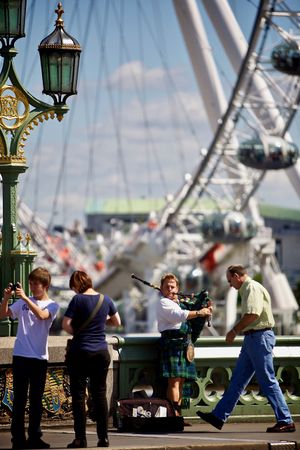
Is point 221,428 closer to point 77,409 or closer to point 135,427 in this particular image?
point 135,427

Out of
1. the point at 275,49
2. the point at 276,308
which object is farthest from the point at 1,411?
the point at 276,308

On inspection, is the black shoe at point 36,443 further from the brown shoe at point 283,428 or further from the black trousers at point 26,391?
the brown shoe at point 283,428

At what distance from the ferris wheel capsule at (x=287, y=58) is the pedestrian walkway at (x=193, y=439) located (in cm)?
4202

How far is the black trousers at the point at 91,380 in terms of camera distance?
16.3 metres

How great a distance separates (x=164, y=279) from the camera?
1822 centimetres

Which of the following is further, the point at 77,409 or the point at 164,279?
the point at 164,279

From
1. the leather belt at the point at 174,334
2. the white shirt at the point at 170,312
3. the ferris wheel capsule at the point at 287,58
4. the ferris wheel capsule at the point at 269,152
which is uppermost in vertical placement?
the ferris wheel capsule at the point at 287,58

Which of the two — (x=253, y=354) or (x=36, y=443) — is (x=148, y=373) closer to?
(x=253, y=354)

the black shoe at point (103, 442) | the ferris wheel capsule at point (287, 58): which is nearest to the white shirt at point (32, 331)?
the black shoe at point (103, 442)

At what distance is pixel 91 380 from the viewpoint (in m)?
16.4

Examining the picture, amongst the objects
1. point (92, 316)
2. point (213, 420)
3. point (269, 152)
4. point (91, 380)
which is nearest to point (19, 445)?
point (91, 380)

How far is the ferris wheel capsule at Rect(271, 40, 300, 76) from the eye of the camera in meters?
59.9

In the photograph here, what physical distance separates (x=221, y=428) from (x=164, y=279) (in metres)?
1.61

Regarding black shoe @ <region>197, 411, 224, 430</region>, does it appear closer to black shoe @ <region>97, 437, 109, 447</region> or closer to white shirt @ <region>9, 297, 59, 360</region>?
black shoe @ <region>97, 437, 109, 447</region>
